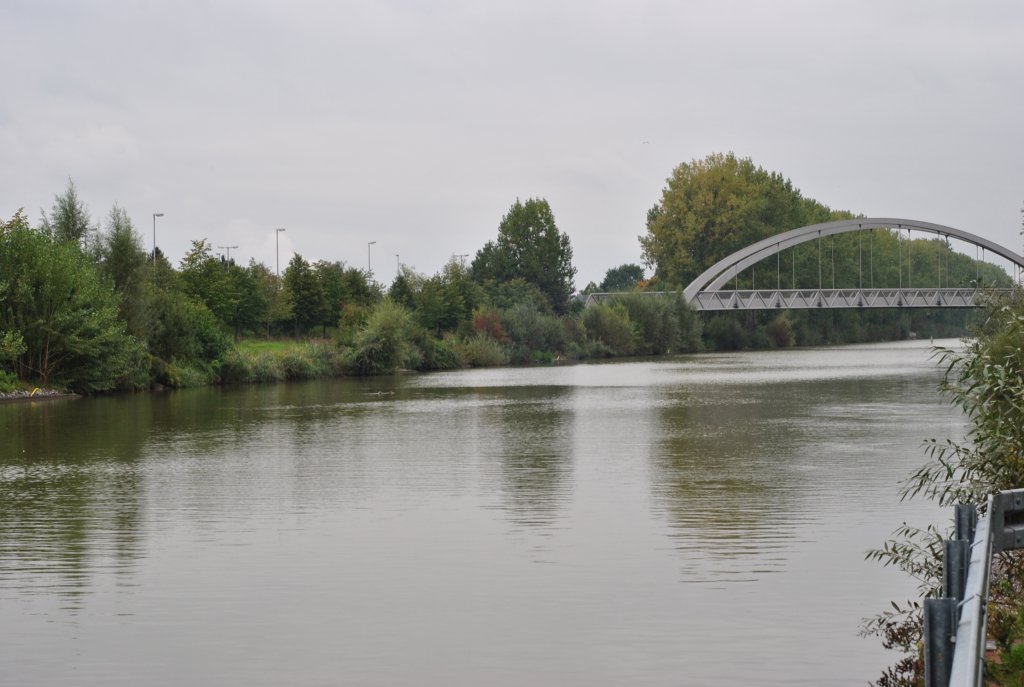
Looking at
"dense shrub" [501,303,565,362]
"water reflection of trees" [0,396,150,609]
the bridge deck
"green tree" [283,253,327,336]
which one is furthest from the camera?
the bridge deck

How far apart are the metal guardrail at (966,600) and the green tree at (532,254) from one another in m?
69.6

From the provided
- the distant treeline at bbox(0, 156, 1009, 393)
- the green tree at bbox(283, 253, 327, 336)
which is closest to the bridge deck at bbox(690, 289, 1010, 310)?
the distant treeline at bbox(0, 156, 1009, 393)

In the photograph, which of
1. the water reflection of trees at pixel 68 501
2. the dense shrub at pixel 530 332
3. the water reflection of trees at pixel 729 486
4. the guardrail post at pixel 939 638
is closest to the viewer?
the guardrail post at pixel 939 638

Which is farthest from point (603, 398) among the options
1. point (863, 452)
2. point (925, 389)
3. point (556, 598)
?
point (556, 598)

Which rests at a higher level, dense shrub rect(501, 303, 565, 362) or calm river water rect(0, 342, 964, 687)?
dense shrub rect(501, 303, 565, 362)

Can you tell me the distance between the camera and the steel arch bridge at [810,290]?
76.9 metres

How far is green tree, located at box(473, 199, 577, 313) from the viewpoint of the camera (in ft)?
254

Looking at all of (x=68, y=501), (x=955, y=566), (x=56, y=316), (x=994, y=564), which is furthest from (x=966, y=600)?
(x=56, y=316)

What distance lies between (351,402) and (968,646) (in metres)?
31.5

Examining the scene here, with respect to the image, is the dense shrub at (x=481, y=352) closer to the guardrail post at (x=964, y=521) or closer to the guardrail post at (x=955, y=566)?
the guardrail post at (x=964, y=521)

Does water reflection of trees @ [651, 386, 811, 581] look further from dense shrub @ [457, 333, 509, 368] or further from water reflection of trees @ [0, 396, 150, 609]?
dense shrub @ [457, 333, 509, 368]

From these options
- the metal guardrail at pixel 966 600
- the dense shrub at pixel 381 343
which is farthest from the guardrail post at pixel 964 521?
the dense shrub at pixel 381 343

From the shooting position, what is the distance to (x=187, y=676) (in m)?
7.31

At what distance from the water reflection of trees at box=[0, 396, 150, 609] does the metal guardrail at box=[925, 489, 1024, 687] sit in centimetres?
634
